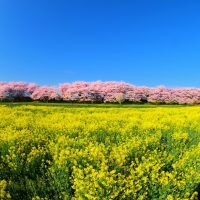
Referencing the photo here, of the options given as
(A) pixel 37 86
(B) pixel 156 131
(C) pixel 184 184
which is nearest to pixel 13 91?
(A) pixel 37 86

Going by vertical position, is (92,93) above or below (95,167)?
above

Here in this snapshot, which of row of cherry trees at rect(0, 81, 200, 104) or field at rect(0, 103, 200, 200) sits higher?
row of cherry trees at rect(0, 81, 200, 104)

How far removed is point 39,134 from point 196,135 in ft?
15.9

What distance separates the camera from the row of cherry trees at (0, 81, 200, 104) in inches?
2675

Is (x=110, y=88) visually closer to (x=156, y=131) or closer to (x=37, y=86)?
(x=37, y=86)

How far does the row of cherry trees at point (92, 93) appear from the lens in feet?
223

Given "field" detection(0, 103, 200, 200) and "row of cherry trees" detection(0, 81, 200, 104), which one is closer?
"field" detection(0, 103, 200, 200)

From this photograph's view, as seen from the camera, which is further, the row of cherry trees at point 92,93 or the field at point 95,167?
the row of cherry trees at point 92,93

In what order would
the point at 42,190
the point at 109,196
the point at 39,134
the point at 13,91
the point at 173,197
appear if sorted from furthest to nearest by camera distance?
the point at 13,91 < the point at 39,134 < the point at 42,190 < the point at 173,197 < the point at 109,196

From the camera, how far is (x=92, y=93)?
7025 centimetres

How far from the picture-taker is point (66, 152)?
24.5ft

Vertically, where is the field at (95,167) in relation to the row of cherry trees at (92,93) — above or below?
below

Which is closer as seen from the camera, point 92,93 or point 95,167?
point 95,167

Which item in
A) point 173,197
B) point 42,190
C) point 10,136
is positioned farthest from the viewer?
point 10,136
